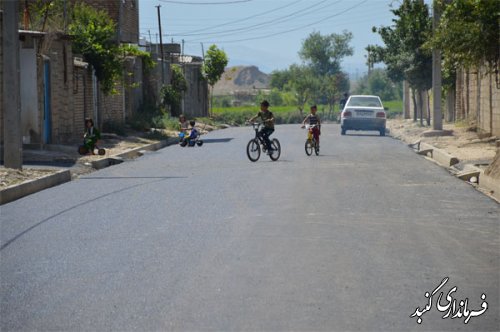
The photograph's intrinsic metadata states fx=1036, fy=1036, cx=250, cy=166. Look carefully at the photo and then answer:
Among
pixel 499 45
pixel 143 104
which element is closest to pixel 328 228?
pixel 499 45

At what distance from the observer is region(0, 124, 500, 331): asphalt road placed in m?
7.45

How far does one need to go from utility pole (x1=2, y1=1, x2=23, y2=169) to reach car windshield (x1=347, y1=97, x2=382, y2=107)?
78.8 feet

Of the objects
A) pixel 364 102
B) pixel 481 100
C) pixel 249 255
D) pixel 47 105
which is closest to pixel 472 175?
pixel 249 255

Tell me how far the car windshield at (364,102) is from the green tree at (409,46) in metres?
4.18

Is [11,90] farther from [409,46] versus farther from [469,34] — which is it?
[409,46]

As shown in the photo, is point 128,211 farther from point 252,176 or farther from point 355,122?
point 355,122

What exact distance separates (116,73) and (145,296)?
99.8 feet

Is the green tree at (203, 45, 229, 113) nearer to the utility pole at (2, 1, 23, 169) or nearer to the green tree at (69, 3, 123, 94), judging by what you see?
the green tree at (69, 3, 123, 94)

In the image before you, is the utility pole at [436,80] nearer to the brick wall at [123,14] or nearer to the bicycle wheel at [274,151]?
the bicycle wheel at [274,151]

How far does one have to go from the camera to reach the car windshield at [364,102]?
4281cm

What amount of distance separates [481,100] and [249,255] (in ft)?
87.4

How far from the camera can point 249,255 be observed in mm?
10039

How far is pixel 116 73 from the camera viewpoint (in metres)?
37.9

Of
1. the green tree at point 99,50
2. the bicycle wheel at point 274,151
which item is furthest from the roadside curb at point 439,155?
the green tree at point 99,50
